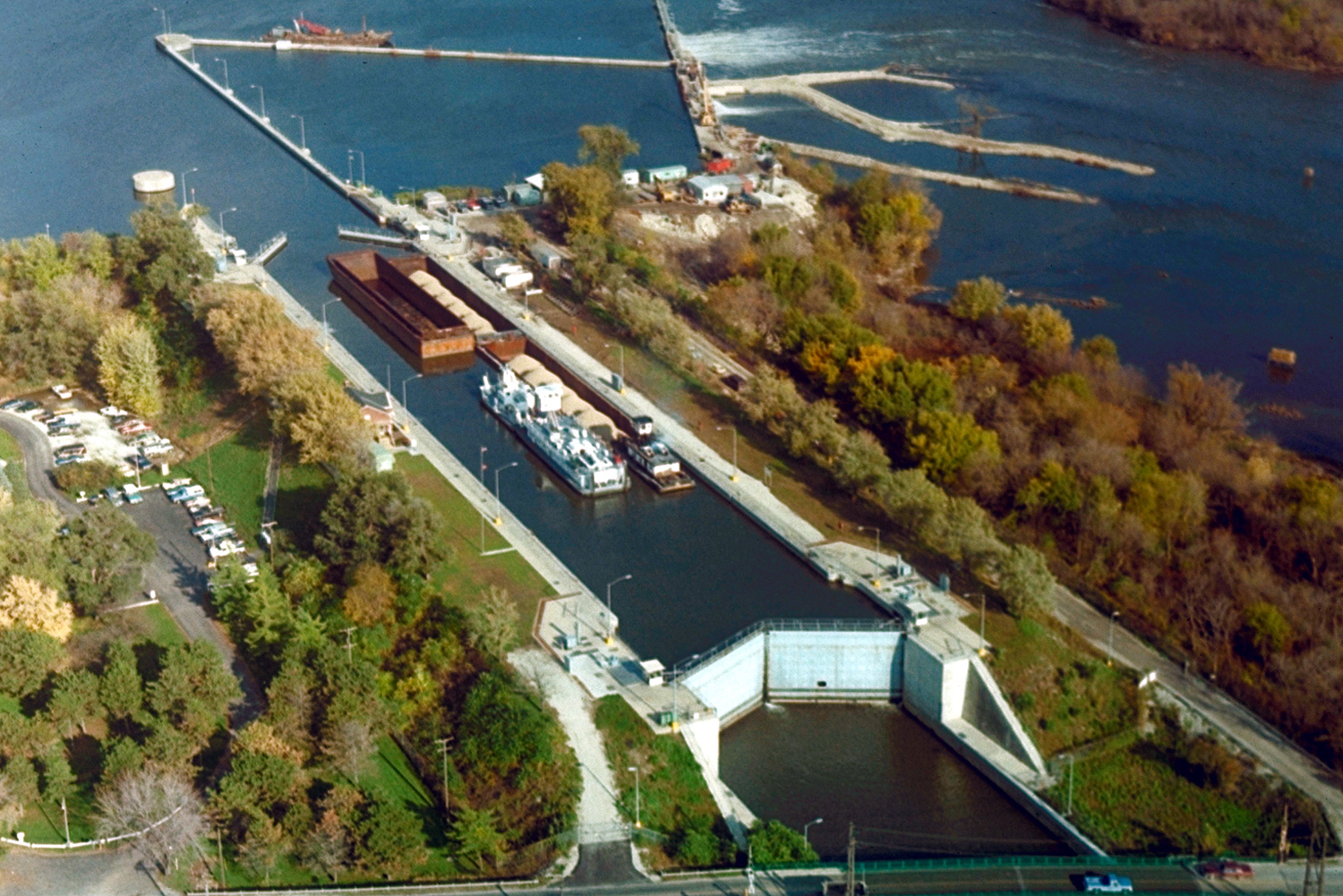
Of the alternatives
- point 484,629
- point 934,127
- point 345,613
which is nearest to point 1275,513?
point 484,629

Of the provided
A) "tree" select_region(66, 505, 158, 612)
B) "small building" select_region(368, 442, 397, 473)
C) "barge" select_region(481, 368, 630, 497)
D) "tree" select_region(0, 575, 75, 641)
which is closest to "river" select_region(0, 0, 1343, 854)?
"barge" select_region(481, 368, 630, 497)

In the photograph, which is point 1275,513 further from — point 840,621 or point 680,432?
point 680,432

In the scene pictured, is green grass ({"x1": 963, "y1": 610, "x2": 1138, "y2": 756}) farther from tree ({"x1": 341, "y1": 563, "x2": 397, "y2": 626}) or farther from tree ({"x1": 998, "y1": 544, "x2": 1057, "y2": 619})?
tree ({"x1": 341, "y1": 563, "x2": 397, "y2": 626})

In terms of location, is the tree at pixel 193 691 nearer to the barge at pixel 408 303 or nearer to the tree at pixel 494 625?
the tree at pixel 494 625

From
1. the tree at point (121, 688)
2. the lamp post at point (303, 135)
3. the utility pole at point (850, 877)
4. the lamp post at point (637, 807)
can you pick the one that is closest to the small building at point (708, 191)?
the lamp post at point (303, 135)

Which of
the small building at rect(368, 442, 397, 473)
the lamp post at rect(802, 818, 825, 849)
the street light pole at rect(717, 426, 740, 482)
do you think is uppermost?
the small building at rect(368, 442, 397, 473)
